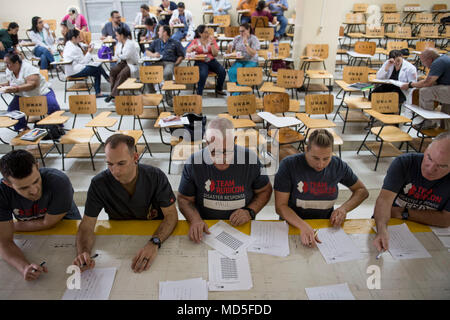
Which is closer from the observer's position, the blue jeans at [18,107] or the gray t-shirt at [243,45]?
the blue jeans at [18,107]

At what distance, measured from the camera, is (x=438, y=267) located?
152 centimetres

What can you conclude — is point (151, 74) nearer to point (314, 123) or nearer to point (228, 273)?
point (314, 123)

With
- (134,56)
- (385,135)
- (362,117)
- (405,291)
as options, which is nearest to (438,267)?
(405,291)

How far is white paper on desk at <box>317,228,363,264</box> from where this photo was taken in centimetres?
158

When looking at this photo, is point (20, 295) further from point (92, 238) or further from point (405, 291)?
point (405, 291)

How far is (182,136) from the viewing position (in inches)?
163

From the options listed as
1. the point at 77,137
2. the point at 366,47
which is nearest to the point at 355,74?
the point at 366,47

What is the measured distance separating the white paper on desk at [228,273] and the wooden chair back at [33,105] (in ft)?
13.2

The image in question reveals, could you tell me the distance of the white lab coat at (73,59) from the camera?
616cm

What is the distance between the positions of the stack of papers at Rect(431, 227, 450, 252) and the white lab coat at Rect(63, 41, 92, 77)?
6.49 m

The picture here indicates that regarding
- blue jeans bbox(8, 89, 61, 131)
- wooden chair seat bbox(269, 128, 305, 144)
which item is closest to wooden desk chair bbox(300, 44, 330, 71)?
wooden chair seat bbox(269, 128, 305, 144)

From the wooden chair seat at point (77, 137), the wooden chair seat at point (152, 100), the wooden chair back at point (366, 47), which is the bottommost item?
the wooden chair seat at point (77, 137)

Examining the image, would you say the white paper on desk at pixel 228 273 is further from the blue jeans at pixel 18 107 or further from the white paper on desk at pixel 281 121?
the blue jeans at pixel 18 107

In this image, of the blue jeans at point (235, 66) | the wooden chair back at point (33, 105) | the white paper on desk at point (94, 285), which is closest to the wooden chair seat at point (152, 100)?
the wooden chair back at point (33, 105)
